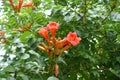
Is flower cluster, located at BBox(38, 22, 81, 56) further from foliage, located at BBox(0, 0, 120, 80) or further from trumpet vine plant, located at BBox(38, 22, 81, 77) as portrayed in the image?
foliage, located at BBox(0, 0, 120, 80)

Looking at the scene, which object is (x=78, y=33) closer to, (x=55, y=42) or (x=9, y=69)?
(x=55, y=42)

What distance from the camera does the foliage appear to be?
6.52 ft

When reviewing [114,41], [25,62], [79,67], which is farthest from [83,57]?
[25,62]

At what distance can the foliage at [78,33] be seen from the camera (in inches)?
78.2

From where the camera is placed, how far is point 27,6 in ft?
7.38

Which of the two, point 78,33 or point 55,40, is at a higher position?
point 55,40

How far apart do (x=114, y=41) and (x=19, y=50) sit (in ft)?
2.80

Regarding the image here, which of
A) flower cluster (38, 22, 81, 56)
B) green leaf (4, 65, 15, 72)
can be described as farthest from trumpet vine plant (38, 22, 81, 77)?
green leaf (4, 65, 15, 72)

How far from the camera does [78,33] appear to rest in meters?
2.27

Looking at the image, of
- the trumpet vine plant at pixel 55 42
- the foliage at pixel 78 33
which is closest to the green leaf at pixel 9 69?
the foliage at pixel 78 33

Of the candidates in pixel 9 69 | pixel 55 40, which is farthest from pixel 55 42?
pixel 9 69

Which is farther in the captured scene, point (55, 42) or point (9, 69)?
point (55, 42)

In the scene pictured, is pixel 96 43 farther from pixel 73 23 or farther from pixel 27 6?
pixel 27 6

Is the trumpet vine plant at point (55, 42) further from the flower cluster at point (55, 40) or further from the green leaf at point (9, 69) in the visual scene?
the green leaf at point (9, 69)
